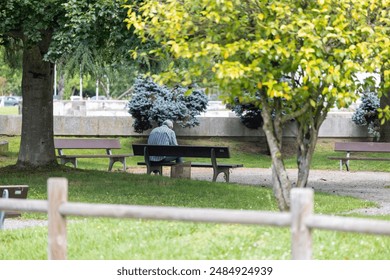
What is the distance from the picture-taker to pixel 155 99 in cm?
3334

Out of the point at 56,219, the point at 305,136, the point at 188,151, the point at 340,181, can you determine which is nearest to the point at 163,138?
the point at 188,151

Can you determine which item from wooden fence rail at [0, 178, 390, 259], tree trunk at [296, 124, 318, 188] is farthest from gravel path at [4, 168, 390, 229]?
wooden fence rail at [0, 178, 390, 259]

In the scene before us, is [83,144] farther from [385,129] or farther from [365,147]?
[385,129]

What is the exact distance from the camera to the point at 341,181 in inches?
965

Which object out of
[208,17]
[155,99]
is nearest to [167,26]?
[208,17]

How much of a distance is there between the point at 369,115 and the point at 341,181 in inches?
407

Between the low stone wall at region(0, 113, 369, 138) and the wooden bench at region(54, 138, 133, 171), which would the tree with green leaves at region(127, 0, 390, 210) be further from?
the low stone wall at region(0, 113, 369, 138)

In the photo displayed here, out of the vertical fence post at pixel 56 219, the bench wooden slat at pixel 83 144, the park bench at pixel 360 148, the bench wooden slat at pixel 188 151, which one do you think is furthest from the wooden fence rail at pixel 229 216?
the park bench at pixel 360 148

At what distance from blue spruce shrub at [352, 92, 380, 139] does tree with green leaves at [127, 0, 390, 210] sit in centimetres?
2031

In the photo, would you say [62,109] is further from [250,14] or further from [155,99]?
[250,14]

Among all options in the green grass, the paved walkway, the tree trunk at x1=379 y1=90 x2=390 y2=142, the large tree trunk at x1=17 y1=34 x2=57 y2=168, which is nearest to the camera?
the paved walkway

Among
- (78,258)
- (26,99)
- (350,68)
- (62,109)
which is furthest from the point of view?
(62,109)

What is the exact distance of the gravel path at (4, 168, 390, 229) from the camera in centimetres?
2034

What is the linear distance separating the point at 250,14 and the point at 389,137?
19.9 meters
